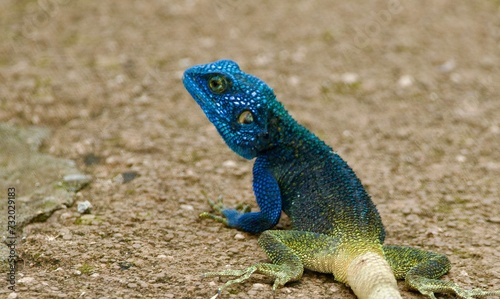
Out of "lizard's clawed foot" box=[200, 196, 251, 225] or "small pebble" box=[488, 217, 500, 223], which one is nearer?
"lizard's clawed foot" box=[200, 196, 251, 225]

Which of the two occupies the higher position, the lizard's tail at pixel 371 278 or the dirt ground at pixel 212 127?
the dirt ground at pixel 212 127

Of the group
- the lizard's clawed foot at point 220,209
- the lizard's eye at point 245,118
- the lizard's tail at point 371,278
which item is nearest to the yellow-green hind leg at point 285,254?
the lizard's tail at point 371,278

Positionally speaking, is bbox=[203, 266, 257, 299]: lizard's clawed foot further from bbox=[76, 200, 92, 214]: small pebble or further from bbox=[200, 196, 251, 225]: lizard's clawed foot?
bbox=[76, 200, 92, 214]: small pebble

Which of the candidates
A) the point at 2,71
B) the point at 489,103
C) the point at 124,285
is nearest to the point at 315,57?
the point at 489,103

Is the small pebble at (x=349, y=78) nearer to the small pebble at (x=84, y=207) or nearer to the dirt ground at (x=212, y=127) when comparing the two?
the dirt ground at (x=212, y=127)

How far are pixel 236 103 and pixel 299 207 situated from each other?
863mm

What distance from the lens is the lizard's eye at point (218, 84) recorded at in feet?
16.3

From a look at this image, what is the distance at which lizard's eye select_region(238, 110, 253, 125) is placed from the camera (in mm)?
4914

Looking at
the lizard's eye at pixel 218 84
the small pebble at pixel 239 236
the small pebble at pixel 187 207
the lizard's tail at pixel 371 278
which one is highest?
the lizard's eye at pixel 218 84

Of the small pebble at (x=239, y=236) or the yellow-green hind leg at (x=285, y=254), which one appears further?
the small pebble at (x=239, y=236)

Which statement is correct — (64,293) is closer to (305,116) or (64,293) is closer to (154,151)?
(154,151)

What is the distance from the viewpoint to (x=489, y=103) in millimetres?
7699

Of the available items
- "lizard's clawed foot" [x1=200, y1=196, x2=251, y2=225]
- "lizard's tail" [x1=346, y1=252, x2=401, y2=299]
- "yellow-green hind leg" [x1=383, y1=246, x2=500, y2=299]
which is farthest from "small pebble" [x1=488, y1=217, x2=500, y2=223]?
"lizard's clawed foot" [x1=200, y1=196, x2=251, y2=225]

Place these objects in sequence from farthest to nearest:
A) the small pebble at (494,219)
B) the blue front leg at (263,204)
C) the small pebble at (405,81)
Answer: the small pebble at (405,81) < the small pebble at (494,219) < the blue front leg at (263,204)
